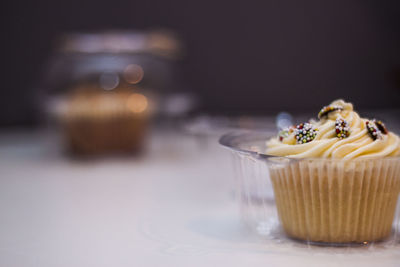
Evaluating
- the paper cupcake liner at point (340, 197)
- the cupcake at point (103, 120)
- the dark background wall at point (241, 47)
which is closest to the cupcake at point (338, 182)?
the paper cupcake liner at point (340, 197)

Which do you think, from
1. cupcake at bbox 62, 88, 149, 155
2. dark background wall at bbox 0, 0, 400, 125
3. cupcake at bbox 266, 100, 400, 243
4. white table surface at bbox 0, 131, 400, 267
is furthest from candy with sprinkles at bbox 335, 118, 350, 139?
dark background wall at bbox 0, 0, 400, 125

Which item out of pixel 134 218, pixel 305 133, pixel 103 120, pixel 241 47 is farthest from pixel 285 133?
pixel 241 47

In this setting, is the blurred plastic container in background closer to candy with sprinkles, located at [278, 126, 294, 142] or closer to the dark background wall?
the dark background wall

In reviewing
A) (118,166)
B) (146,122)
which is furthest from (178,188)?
(146,122)

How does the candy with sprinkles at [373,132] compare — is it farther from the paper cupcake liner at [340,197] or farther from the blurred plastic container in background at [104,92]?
the blurred plastic container in background at [104,92]

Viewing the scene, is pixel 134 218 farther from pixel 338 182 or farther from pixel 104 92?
pixel 104 92

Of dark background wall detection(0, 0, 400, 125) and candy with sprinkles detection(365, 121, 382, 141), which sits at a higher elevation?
dark background wall detection(0, 0, 400, 125)
